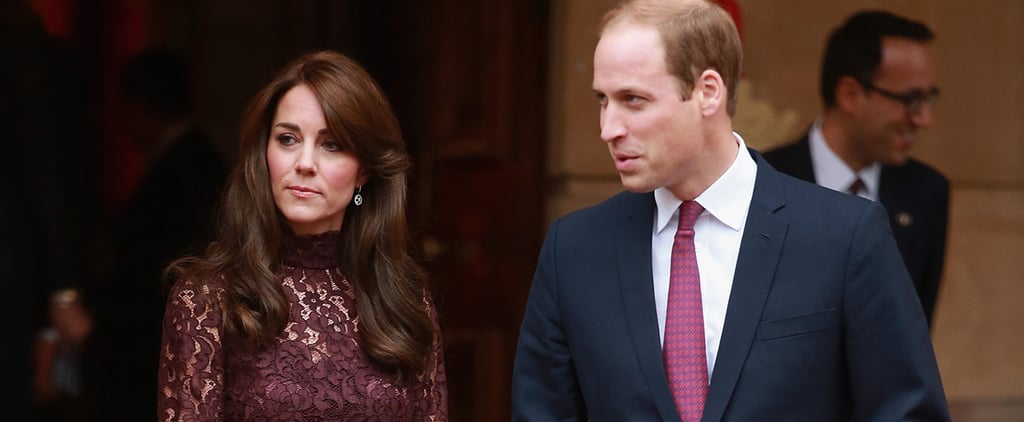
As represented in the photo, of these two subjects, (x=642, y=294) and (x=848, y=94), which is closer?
(x=642, y=294)

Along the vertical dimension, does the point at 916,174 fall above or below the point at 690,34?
below

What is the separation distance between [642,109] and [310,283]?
90 cm

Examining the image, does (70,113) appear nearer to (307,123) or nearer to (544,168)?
(544,168)

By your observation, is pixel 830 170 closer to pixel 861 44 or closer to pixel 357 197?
pixel 861 44

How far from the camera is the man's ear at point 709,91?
317cm

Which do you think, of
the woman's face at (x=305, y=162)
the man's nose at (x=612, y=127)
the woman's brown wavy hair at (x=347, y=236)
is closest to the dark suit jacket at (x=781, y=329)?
the man's nose at (x=612, y=127)

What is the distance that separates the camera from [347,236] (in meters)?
3.70

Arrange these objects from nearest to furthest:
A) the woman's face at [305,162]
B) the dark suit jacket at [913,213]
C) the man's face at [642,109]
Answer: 1. the man's face at [642,109]
2. the woman's face at [305,162]
3. the dark suit jacket at [913,213]

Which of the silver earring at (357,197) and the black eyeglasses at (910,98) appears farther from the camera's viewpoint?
the black eyeglasses at (910,98)

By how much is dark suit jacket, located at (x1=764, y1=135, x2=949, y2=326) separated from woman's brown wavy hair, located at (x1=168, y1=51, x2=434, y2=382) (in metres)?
1.62

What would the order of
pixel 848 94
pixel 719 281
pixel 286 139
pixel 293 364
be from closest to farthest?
pixel 719 281, pixel 293 364, pixel 286 139, pixel 848 94

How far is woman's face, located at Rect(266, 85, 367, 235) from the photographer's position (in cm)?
350

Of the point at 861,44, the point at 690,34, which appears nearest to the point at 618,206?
the point at 690,34

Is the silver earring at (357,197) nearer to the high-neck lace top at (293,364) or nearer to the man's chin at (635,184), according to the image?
the high-neck lace top at (293,364)
